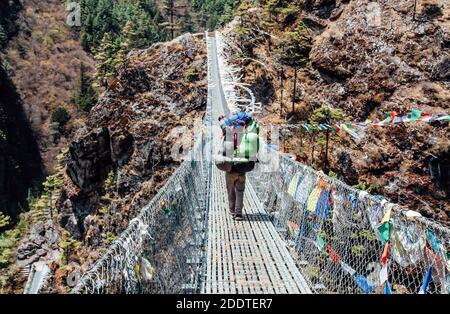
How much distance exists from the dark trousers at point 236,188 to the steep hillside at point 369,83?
13.6 meters

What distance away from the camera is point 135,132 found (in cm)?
2189

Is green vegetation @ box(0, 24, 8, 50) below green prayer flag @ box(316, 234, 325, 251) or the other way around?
the other way around

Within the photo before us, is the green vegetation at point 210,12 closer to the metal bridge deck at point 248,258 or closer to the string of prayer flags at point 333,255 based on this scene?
the metal bridge deck at point 248,258

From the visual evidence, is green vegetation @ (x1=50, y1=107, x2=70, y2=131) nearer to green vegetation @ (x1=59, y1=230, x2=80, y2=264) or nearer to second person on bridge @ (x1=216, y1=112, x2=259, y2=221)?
green vegetation @ (x1=59, y1=230, x2=80, y2=264)

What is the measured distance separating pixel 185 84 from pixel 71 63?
32.6 m

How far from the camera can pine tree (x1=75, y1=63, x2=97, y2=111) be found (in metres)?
41.4

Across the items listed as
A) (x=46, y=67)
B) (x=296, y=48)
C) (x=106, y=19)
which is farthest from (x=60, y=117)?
(x=296, y=48)

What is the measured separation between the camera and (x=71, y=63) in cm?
4856

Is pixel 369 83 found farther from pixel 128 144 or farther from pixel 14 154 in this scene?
pixel 14 154

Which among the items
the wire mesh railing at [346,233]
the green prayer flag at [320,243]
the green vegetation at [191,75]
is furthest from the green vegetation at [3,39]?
the green prayer flag at [320,243]

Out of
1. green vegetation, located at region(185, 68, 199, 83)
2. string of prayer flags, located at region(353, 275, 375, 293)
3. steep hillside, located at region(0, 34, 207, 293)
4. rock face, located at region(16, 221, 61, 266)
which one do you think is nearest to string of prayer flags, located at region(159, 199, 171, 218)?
string of prayer flags, located at region(353, 275, 375, 293)

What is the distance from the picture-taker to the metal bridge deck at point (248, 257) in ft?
Result: 10.2

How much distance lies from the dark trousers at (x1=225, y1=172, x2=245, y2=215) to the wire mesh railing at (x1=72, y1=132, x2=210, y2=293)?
44 cm

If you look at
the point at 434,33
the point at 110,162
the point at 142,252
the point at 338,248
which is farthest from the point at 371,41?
the point at 142,252
